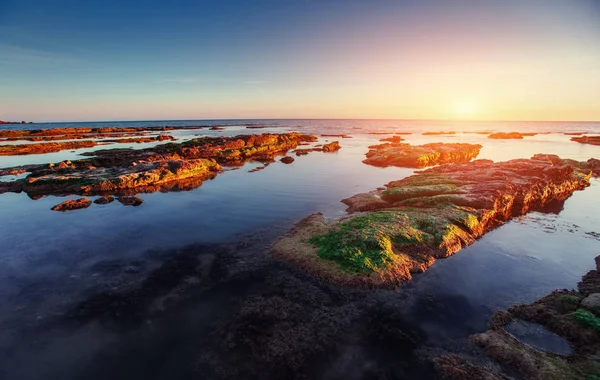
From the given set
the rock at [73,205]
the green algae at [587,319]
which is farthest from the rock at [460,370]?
the rock at [73,205]

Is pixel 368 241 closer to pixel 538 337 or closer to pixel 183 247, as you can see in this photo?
pixel 538 337

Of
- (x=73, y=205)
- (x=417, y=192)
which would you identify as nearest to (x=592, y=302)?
(x=417, y=192)

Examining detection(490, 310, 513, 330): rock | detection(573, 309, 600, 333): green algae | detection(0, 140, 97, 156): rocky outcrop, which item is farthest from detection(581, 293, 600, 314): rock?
detection(0, 140, 97, 156): rocky outcrop

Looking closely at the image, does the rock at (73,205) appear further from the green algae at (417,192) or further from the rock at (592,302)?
the rock at (592,302)

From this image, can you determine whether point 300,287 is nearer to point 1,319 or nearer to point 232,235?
point 232,235

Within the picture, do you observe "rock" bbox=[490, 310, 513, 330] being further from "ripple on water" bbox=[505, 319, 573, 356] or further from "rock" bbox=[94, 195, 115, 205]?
"rock" bbox=[94, 195, 115, 205]
